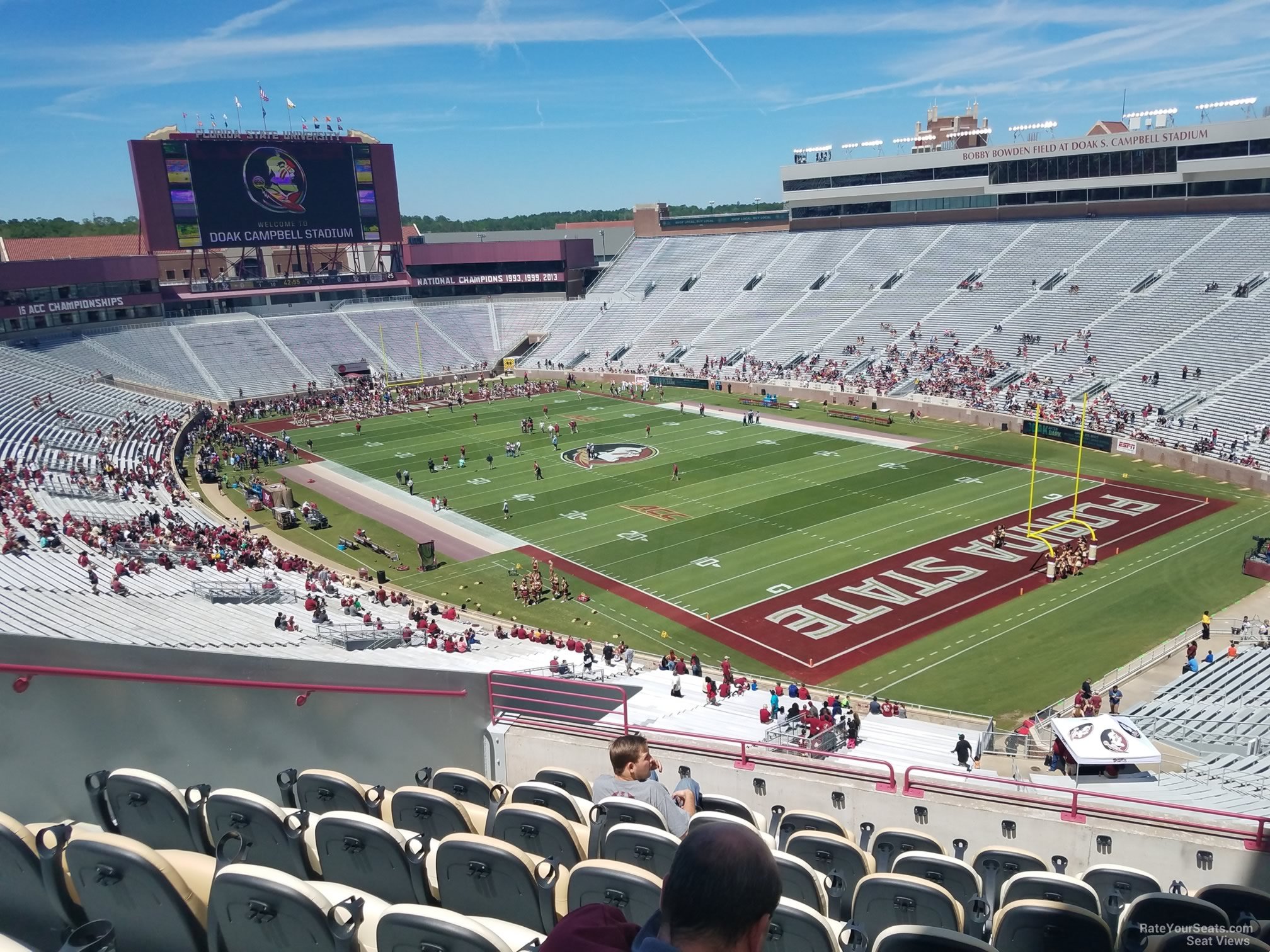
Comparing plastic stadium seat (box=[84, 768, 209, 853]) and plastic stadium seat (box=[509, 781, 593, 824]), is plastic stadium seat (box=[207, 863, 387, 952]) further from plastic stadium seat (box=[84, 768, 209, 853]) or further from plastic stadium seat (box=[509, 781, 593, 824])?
plastic stadium seat (box=[509, 781, 593, 824])

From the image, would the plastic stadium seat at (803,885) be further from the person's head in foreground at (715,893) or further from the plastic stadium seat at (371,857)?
the person's head in foreground at (715,893)

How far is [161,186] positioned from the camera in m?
62.9

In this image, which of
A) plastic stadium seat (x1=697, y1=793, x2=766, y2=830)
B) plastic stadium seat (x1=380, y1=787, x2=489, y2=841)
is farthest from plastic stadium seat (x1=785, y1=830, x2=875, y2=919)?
plastic stadium seat (x1=380, y1=787, x2=489, y2=841)

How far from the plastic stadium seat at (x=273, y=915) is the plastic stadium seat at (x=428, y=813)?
210cm

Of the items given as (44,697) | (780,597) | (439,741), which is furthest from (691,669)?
(44,697)

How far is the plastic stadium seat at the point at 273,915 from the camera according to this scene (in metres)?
3.22

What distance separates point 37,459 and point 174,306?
37.6m

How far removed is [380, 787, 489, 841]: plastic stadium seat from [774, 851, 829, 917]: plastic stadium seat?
1.81 m

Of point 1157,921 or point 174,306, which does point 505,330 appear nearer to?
point 174,306

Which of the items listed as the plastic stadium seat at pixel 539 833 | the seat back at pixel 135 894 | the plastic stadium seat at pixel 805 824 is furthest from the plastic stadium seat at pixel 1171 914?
the seat back at pixel 135 894

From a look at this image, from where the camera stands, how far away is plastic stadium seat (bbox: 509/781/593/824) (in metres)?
6.14

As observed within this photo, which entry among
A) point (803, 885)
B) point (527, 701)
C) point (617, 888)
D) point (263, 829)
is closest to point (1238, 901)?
point (803, 885)

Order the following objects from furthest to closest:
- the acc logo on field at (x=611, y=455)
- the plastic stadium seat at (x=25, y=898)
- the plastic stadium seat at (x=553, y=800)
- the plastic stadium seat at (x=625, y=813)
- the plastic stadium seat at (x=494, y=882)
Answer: the acc logo on field at (x=611, y=455), the plastic stadium seat at (x=553, y=800), the plastic stadium seat at (x=625, y=813), the plastic stadium seat at (x=494, y=882), the plastic stadium seat at (x=25, y=898)

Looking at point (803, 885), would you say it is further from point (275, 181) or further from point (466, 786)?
point (275, 181)
